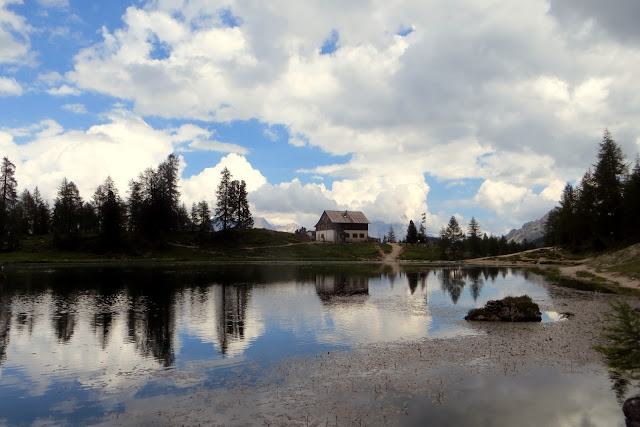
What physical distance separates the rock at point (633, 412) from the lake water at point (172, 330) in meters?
14.3

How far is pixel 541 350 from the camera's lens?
966 inches

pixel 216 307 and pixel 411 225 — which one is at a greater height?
pixel 411 225

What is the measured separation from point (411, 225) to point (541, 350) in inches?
5394

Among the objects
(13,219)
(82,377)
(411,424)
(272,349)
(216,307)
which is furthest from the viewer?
(13,219)

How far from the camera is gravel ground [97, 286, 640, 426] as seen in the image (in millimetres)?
15633

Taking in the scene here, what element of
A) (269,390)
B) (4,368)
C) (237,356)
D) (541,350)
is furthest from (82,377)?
(541,350)

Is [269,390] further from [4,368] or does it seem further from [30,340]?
[30,340]

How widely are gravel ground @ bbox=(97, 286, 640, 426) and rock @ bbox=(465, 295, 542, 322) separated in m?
3.03

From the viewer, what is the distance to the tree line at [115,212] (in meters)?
119

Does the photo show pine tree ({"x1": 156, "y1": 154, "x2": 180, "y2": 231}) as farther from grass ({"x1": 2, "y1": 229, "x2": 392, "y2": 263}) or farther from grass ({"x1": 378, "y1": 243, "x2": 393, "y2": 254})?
grass ({"x1": 378, "y1": 243, "x2": 393, "y2": 254})

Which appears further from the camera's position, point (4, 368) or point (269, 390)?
point (4, 368)

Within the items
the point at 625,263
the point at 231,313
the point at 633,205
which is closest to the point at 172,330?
the point at 231,313

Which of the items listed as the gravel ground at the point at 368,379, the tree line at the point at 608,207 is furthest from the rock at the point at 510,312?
the tree line at the point at 608,207

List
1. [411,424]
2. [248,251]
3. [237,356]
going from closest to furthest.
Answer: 1. [411,424]
2. [237,356]
3. [248,251]
